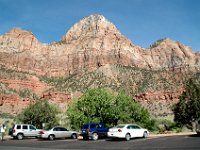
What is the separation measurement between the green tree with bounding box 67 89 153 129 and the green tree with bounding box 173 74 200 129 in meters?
4.69

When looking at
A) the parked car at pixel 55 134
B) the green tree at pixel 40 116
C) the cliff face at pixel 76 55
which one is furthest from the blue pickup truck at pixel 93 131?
the cliff face at pixel 76 55

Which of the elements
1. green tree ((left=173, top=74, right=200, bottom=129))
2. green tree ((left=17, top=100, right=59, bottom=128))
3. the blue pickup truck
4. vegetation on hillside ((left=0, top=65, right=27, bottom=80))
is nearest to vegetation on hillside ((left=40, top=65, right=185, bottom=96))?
vegetation on hillside ((left=0, top=65, right=27, bottom=80))

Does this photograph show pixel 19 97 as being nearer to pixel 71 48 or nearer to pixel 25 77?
pixel 25 77

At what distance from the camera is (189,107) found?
50.9 metres

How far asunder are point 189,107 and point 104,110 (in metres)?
12.1

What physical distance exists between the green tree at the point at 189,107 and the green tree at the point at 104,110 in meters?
4.69

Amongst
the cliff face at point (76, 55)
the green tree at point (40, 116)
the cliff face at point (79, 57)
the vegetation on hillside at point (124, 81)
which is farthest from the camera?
the cliff face at point (76, 55)

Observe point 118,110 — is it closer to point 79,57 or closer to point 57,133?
point 57,133

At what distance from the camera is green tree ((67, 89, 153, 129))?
48875 mm

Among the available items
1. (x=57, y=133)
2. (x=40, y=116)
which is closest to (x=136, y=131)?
(x=57, y=133)

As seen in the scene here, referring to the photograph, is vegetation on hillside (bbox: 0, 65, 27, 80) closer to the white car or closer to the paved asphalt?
the white car

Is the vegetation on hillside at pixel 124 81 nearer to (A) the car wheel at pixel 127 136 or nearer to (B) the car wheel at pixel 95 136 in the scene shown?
(B) the car wheel at pixel 95 136

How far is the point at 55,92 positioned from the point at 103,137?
11089 centimetres

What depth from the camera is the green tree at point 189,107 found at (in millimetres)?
49781
